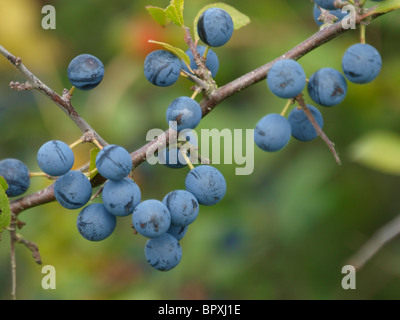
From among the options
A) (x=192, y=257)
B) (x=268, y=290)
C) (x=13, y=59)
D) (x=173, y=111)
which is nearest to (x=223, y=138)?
(x=192, y=257)

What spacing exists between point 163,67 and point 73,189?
390mm

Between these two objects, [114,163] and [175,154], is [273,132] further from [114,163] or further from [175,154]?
[114,163]

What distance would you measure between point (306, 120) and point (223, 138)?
4.32 feet

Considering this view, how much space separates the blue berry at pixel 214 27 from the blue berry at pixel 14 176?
2.17 ft

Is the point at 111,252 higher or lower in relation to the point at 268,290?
higher

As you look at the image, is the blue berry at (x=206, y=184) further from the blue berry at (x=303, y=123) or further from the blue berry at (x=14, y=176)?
the blue berry at (x=14, y=176)

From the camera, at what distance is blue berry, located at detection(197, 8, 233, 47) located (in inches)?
58.4

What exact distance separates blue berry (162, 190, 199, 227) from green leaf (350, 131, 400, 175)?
101 centimetres

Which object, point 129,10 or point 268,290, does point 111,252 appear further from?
point 129,10

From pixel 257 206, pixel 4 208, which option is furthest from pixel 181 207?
pixel 257 206

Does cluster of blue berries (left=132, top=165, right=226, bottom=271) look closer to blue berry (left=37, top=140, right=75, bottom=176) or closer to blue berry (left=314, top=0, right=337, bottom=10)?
blue berry (left=37, top=140, right=75, bottom=176)

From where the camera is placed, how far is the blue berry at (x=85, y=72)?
58.5 inches

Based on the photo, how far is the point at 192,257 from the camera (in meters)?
2.99
